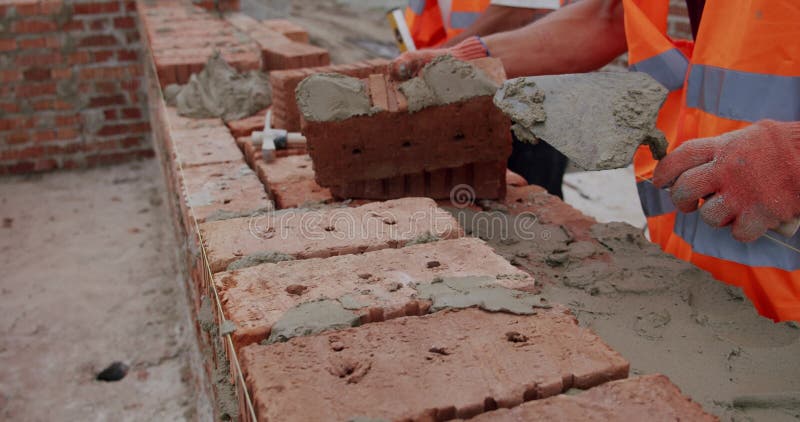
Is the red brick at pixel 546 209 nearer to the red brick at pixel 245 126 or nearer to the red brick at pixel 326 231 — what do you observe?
the red brick at pixel 326 231

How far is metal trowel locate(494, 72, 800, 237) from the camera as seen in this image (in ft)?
6.21

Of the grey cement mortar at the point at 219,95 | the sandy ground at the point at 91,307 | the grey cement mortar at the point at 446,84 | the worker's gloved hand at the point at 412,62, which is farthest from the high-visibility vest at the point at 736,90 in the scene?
the grey cement mortar at the point at 219,95

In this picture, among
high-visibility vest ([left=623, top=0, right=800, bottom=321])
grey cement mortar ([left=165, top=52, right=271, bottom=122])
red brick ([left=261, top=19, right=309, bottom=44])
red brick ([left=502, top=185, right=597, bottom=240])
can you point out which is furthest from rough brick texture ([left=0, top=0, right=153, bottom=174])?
high-visibility vest ([left=623, top=0, right=800, bottom=321])

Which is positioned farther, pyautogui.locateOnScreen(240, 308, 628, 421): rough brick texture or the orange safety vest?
the orange safety vest

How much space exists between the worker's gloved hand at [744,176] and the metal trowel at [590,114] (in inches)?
3.4

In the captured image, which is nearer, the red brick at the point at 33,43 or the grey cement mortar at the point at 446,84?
the grey cement mortar at the point at 446,84

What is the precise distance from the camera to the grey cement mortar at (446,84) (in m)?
2.46

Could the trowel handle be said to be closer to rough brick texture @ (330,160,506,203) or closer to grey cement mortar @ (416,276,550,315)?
grey cement mortar @ (416,276,550,315)

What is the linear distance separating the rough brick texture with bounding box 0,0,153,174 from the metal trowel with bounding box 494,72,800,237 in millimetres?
5061

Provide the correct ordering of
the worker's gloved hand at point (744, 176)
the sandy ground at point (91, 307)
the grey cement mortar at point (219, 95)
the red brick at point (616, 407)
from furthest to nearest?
the grey cement mortar at point (219, 95), the sandy ground at point (91, 307), the worker's gloved hand at point (744, 176), the red brick at point (616, 407)

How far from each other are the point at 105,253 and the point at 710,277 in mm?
3933

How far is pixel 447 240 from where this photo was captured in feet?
6.46

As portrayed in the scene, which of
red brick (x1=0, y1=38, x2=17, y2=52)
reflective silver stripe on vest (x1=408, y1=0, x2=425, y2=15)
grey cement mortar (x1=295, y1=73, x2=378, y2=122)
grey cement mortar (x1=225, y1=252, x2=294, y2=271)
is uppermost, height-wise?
reflective silver stripe on vest (x1=408, y1=0, x2=425, y2=15)

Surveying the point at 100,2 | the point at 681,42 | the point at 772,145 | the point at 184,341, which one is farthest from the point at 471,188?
the point at 100,2
